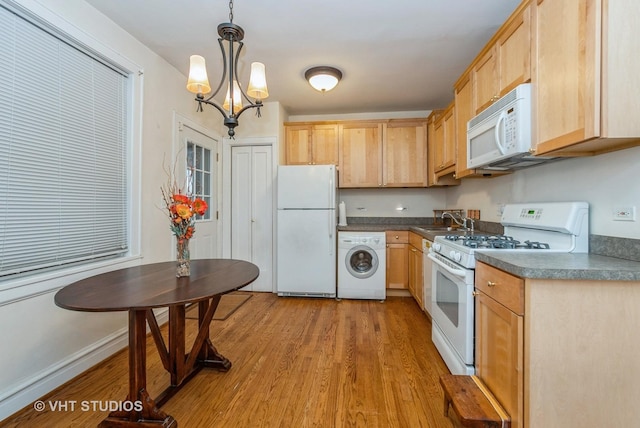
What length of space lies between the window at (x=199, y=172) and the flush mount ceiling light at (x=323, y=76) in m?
1.50

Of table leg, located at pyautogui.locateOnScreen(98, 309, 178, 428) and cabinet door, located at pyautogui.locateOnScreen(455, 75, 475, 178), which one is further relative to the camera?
cabinet door, located at pyautogui.locateOnScreen(455, 75, 475, 178)

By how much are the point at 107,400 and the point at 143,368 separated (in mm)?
522

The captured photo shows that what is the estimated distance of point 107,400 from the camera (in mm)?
1733

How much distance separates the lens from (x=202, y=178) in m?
3.56

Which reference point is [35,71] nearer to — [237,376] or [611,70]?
[237,376]

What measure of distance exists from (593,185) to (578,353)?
0.96 meters

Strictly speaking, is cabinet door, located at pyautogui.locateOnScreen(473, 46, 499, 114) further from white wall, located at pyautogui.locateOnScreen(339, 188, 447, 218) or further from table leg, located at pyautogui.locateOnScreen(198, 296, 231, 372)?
table leg, located at pyautogui.locateOnScreen(198, 296, 231, 372)

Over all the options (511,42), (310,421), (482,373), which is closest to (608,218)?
(482,373)

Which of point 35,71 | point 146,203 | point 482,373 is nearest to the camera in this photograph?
point 482,373

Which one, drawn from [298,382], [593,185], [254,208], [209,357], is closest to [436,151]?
[593,185]

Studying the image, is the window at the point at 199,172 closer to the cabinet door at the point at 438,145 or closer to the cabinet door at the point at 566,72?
the cabinet door at the point at 438,145

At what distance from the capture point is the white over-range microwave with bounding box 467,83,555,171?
1.69 m

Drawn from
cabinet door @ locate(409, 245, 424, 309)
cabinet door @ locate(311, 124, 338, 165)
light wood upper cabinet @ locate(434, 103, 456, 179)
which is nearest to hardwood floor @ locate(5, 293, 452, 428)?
cabinet door @ locate(409, 245, 424, 309)

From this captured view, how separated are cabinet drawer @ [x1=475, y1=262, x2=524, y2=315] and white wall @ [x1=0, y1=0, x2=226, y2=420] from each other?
255 cm
